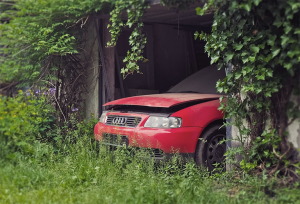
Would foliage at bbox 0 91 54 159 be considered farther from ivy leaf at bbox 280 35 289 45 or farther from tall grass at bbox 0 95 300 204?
ivy leaf at bbox 280 35 289 45

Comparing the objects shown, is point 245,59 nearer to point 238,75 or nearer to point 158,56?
point 238,75

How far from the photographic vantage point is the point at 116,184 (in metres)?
4.09

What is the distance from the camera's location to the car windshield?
230 inches

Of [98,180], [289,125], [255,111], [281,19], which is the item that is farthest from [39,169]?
[281,19]

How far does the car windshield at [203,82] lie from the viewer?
5854 mm

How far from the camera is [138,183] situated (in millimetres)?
4051

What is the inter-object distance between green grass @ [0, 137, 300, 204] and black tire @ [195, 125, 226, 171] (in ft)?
0.57

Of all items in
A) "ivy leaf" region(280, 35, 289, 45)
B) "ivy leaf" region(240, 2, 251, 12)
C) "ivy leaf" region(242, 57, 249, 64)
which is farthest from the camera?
"ivy leaf" region(242, 57, 249, 64)

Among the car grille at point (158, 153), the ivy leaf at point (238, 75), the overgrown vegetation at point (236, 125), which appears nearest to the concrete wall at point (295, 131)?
the overgrown vegetation at point (236, 125)

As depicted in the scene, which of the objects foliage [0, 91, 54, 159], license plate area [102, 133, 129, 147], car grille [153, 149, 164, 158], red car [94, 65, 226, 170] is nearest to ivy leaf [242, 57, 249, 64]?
red car [94, 65, 226, 170]

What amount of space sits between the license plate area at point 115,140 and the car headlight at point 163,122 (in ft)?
1.25

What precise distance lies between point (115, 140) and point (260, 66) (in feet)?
7.57

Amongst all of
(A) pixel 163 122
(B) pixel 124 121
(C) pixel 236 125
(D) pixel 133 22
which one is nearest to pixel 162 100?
(A) pixel 163 122

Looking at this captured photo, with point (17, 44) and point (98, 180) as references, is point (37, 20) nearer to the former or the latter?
point (17, 44)
